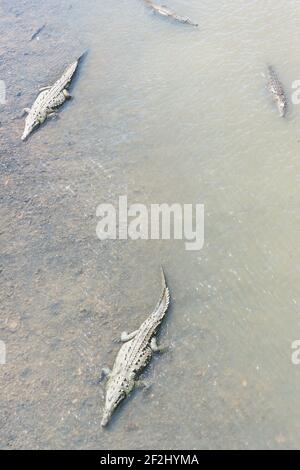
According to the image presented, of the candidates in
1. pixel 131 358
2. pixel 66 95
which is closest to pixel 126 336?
pixel 131 358

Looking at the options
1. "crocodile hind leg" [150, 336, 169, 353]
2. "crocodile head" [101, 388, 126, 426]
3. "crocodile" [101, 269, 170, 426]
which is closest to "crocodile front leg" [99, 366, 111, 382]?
"crocodile" [101, 269, 170, 426]

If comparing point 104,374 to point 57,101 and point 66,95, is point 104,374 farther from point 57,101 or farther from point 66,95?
point 66,95

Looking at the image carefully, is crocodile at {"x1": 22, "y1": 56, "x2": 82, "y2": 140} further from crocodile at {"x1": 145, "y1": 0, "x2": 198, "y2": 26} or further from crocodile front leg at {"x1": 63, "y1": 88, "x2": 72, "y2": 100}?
crocodile at {"x1": 145, "y1": 0, "x2": 198, "y2": 26}

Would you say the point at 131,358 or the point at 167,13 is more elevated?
the point at 167,13

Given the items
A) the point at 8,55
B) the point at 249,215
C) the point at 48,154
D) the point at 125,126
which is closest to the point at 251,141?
the point at 249,215

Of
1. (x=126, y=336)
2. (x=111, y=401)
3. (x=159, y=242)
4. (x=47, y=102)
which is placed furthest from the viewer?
(x=47, y=102)
